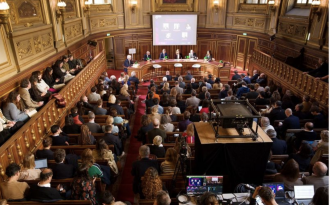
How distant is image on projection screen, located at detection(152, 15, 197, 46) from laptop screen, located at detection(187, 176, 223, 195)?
1135cm

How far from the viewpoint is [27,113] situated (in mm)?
5262

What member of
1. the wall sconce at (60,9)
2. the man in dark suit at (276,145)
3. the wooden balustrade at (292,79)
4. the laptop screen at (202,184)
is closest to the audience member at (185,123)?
the man in dark suit at (276,145)

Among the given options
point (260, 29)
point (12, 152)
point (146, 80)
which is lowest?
point (146, 80)

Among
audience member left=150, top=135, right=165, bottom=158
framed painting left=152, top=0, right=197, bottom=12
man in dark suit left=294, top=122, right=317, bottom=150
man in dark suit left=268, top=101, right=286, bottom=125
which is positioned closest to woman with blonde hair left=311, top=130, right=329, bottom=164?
man in dark suit left=294, top=122, right=317, bottom=150

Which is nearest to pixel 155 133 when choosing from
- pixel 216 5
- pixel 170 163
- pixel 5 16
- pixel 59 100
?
pixel 170 163

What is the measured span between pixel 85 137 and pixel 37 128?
40.7 inches

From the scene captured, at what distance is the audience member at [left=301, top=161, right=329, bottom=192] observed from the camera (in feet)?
11.9

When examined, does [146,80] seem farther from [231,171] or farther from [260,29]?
[231,171]

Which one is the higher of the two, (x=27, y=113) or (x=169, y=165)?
(x=27, y=113)

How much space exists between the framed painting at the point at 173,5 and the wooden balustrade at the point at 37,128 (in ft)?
22.2

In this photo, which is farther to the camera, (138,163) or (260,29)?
(260,29)

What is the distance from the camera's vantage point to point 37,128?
5.20 metres

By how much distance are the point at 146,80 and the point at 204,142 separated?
→ 9574 mm

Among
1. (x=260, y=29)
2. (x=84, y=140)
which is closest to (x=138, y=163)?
(x=84, y=140)
